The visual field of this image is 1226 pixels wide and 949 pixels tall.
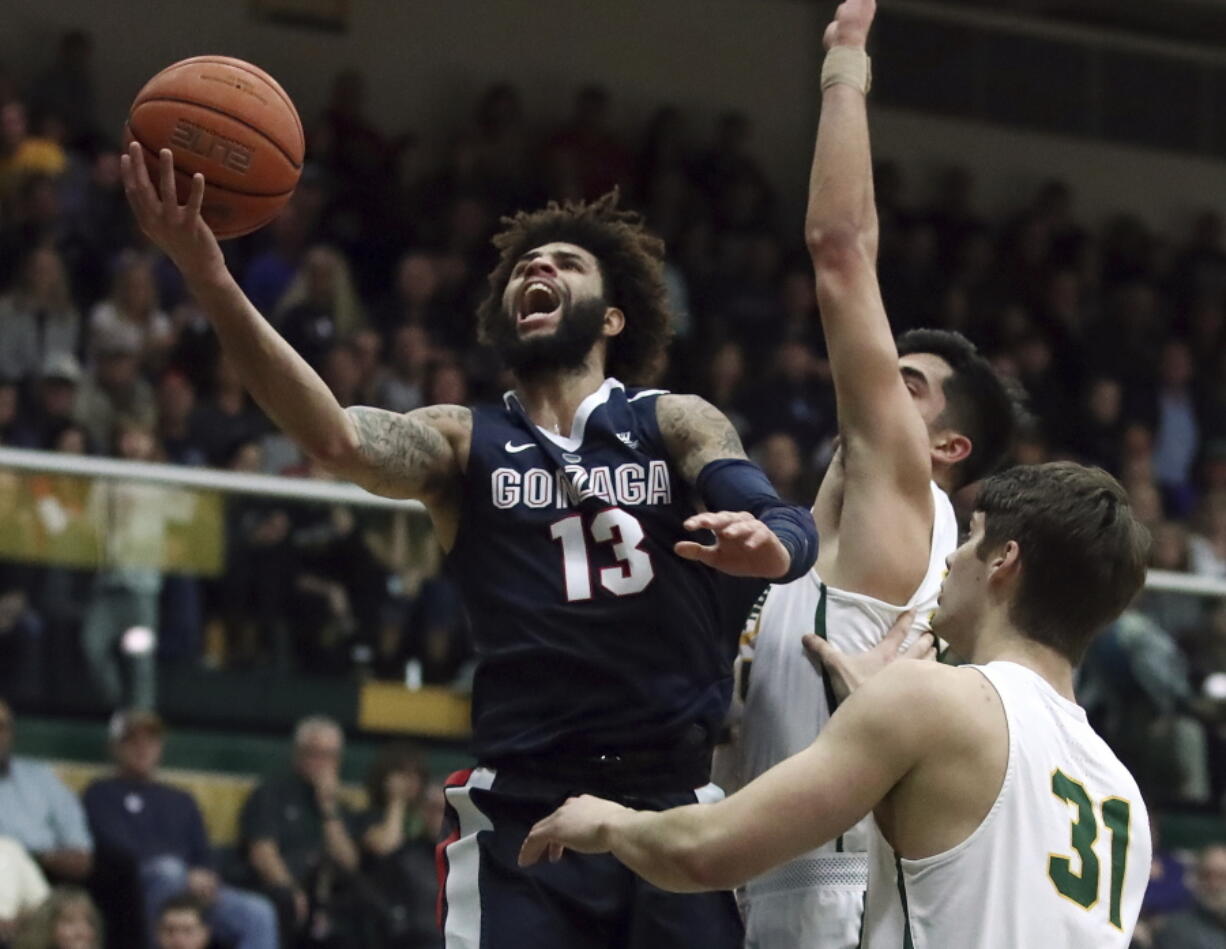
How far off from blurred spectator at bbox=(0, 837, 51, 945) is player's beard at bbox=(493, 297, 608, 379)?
412cm

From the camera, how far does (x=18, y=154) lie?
1230 cm

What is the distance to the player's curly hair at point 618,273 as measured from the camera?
524 cm

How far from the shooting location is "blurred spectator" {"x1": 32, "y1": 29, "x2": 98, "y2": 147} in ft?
44.0

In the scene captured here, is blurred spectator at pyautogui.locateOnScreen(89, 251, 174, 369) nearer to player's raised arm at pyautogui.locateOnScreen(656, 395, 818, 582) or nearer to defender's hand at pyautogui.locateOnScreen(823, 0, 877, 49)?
player's raised arm at pyautogui.locateOnScreen(656, 395, 818, 582)

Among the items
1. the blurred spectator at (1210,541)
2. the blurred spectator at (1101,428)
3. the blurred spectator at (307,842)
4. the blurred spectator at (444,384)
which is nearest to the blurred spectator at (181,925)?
the blurred spectator at (307,842)

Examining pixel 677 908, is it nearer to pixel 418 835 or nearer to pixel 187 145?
Answer: pixel 187 145

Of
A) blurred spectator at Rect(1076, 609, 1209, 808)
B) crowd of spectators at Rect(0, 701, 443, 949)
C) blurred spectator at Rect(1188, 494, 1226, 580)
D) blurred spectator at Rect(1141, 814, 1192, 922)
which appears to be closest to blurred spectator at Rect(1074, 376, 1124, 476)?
blurred spectator at Rect(1188, 494, 1226, 580)

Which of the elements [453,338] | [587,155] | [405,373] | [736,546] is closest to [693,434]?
[736,546]

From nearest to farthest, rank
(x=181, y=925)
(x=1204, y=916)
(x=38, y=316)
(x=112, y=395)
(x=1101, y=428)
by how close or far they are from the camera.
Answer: (x=181, y=925), (x=1204, y=916), (x=112, y=395), (x=38, y=316), (x=1101, y=428)

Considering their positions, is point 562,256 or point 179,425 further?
point 179,425

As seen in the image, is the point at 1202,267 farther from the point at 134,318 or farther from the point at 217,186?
the point at 217,186

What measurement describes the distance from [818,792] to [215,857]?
217 inches

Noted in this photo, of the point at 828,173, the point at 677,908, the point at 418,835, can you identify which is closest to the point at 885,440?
the point at 828,173

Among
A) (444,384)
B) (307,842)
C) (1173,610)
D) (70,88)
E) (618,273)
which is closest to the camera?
(618,273)
